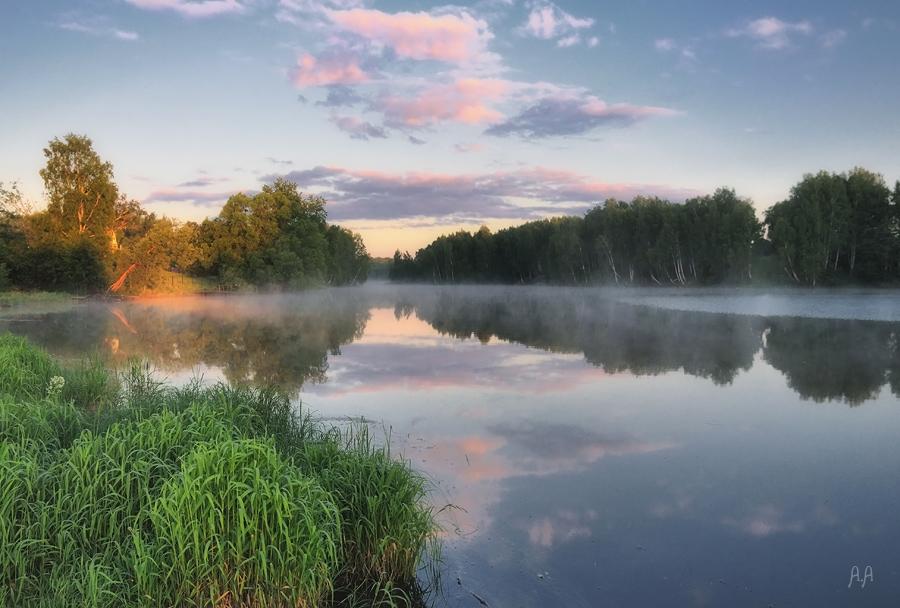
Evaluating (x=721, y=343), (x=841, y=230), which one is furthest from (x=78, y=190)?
(x=841, y=230)

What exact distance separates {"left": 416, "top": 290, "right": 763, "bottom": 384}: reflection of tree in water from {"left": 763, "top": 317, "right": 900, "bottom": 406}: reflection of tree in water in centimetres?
98

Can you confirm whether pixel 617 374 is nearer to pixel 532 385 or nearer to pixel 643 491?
pixel 532 385

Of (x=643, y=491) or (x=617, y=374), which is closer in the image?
A: (x=643, y=491)

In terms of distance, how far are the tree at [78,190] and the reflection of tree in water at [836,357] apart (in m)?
48.3

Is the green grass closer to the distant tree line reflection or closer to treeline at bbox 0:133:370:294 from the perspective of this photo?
treeline at bbox 0:133:370:294

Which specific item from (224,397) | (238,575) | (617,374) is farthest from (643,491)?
(617,374)

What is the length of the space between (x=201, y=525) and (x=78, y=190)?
5261 centimetres

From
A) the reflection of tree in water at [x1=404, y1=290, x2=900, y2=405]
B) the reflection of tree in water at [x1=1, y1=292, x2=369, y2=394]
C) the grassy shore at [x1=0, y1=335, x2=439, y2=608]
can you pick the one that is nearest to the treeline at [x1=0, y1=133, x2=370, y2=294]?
the reflection of tree in water at [x1=1, y1=292, x2=369, y2=394]

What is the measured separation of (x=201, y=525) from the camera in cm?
405

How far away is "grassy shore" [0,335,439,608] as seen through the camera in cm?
399

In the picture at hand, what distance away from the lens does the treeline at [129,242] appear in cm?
4388

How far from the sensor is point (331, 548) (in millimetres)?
4164

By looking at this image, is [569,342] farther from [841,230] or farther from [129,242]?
[129,242]

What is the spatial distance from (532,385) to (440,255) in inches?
4719
